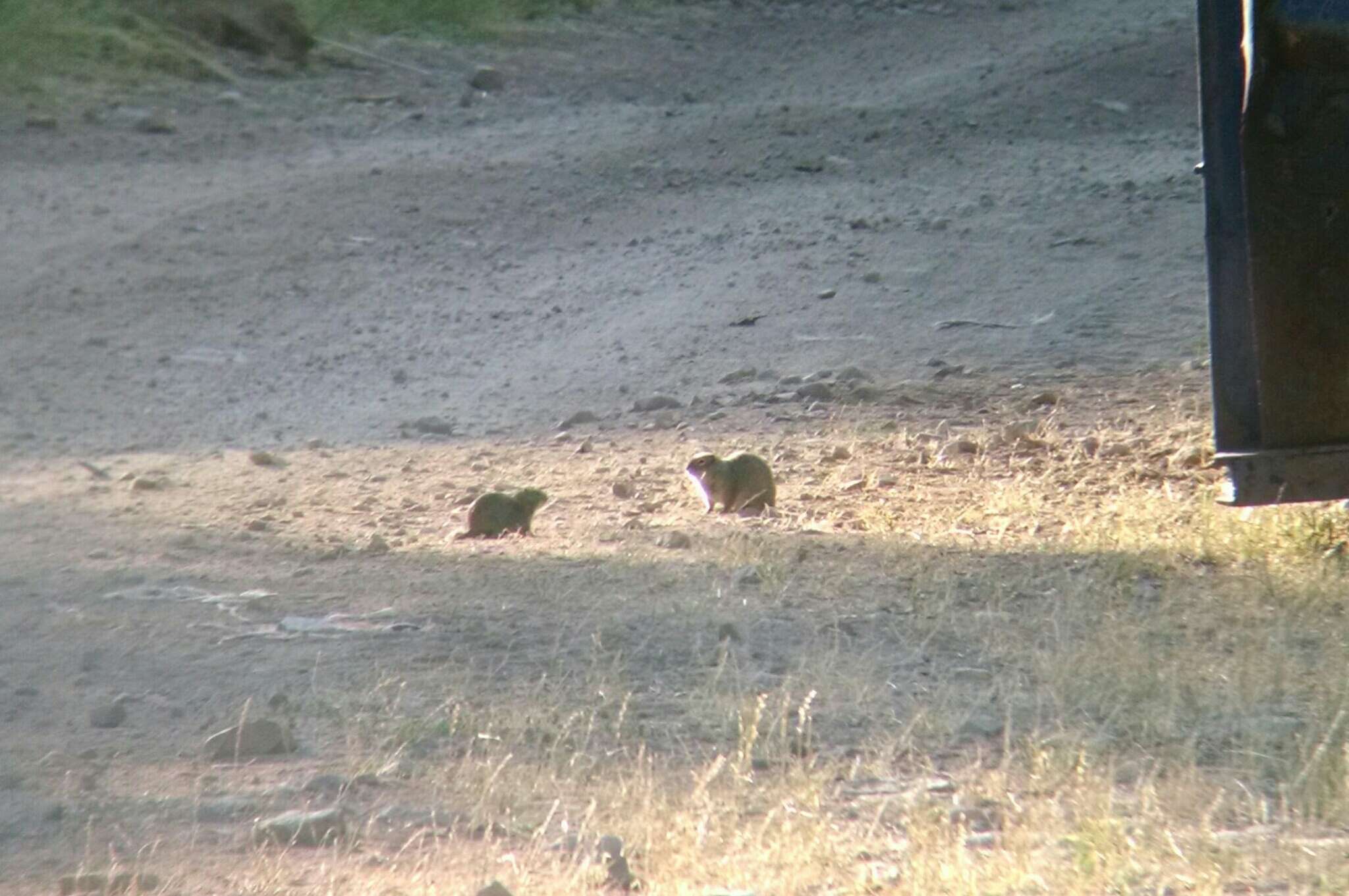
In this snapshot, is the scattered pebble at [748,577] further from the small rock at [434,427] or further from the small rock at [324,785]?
the small rock at [434,427]

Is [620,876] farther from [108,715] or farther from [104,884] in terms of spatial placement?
[108,715]

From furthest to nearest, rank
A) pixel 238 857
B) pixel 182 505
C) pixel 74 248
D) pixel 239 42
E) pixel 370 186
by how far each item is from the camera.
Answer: pixel 239 42
pixel 370 186
pixel 74 248
pixel 182 505
pixel 238 857

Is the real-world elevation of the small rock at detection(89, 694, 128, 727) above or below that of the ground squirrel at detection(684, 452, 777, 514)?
below

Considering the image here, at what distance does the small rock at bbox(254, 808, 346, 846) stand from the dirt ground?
0.26 feet

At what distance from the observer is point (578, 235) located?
9.05 metres

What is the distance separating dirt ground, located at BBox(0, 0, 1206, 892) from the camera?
12.8 ft

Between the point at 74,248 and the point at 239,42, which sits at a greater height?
the point at 239,42

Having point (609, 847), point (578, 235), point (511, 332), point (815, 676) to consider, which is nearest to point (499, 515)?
point (815, 676)

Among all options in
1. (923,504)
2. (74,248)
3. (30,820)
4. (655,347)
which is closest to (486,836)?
(30,820)

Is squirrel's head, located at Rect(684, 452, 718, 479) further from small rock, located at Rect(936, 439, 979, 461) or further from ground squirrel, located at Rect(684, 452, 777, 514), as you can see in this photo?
small rock, located at Rect(936, 439, 979, 461)

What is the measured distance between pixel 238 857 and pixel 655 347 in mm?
4875

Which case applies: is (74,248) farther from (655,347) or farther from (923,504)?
(923,504)

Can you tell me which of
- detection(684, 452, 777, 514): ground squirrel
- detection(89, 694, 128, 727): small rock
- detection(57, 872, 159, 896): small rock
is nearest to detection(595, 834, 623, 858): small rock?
detection(57, 872, 159, 896): small rock

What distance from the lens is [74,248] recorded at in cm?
861
